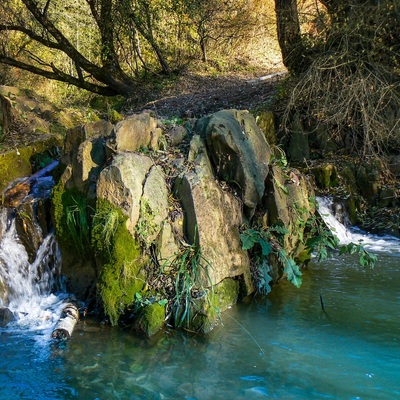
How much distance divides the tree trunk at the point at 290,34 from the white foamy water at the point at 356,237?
429cm

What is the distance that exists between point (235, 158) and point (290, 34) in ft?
25.9

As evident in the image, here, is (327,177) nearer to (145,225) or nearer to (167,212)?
A: (167,212)

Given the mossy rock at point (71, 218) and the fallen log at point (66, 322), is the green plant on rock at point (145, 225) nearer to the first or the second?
the mossy rock at point (71, 218)

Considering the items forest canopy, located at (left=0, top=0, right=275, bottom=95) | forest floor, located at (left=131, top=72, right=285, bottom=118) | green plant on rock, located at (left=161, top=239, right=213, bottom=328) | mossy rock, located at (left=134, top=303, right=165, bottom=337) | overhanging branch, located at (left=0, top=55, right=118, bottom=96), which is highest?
forest canopy, located at (left=0, top=0, right=275, bottom=95)

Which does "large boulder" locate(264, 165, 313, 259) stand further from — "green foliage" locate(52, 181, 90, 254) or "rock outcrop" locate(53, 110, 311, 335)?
"green foliage" locate(52, 181, 90, 254)

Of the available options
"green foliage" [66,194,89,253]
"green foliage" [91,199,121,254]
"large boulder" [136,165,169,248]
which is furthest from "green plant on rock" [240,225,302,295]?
"green foliage" [66,194,89,253]

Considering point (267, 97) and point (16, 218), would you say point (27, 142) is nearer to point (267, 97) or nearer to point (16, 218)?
point (16, 218)

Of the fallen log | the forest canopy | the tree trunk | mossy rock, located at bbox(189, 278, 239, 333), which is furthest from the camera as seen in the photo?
the forest canopy

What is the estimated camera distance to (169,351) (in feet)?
16.0

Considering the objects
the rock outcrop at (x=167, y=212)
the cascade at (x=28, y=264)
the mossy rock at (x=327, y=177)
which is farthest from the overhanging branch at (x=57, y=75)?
the cascade at (x=28, y=264)

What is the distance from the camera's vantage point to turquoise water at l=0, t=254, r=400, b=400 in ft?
13.8

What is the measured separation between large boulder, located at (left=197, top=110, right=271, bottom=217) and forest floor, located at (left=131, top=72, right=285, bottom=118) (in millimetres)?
6138

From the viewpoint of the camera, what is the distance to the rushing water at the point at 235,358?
420cm

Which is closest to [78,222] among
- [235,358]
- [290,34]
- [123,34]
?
[235,358]
